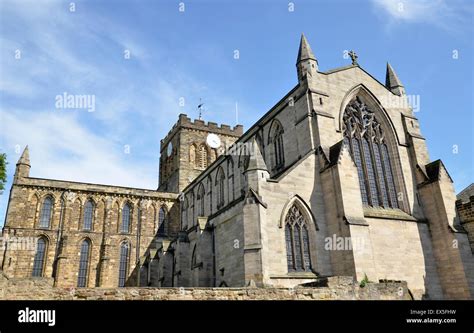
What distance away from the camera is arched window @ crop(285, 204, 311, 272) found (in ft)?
56.3

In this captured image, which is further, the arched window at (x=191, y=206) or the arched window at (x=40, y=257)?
the arched window at (x=191, y=206)

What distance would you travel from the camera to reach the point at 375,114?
75.8 feet

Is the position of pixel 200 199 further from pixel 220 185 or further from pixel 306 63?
pixel 306 63

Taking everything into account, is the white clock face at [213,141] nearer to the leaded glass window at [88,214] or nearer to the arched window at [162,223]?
the arched window at [162,223]

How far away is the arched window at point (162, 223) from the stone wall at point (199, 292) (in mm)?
25916

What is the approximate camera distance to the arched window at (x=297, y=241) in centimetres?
1716

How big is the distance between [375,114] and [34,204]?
29474 mm

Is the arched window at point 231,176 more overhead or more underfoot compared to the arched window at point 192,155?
more underfoot

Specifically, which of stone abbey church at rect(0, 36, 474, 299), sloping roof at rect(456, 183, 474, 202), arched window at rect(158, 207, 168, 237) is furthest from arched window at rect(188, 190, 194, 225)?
sloping roof at rect(456, 183, 474, 202)

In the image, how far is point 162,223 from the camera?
37.2 meters

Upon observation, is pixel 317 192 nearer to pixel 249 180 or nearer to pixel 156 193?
pixel 249 180

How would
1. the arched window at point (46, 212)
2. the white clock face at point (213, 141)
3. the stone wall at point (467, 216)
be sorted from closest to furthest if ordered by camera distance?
the stone wall at point (467, 216)
the arched window at point (46, 212)
the white clock face at point (213, 141)

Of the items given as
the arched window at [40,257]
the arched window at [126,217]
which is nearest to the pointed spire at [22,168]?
the arched window at [40,257]
